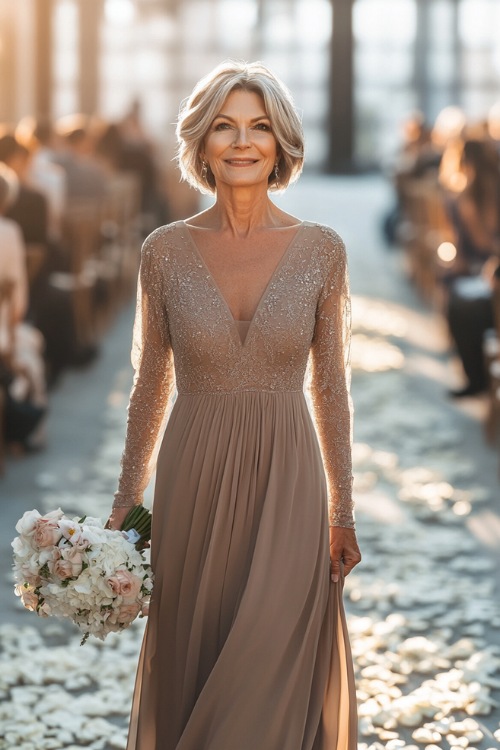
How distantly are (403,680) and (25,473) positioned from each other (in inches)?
123

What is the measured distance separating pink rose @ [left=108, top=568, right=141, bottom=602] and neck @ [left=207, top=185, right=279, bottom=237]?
0.68 meters

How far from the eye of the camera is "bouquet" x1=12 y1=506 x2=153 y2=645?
2645 millimetres

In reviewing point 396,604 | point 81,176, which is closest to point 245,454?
point 396,604

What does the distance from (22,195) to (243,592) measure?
6250mm

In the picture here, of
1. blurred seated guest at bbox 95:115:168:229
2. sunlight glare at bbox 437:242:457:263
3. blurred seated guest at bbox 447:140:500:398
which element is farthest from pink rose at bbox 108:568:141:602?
blurred seated guest at bbox 95:115:168:229

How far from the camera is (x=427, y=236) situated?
12492 mm

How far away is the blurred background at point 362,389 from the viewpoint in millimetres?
4137

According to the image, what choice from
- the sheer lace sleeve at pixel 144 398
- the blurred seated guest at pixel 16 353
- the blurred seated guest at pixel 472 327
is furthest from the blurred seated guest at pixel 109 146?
the sheer lace sleeve at pixel 144 398

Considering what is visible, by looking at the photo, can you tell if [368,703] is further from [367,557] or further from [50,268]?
[50,268]

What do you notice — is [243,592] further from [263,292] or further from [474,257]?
[474,257]

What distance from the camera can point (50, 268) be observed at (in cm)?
922

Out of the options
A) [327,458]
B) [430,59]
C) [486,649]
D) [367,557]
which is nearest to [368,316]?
[367,557]

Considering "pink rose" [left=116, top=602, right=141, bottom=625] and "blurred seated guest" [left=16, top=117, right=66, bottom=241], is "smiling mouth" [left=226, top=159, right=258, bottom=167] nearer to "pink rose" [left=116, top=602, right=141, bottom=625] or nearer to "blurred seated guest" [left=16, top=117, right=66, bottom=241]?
"pink rose" [left=116, top=602, right=141, bottom=625]

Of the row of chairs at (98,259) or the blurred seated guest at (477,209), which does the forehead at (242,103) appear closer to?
the blurred seated guest at (477,209)
